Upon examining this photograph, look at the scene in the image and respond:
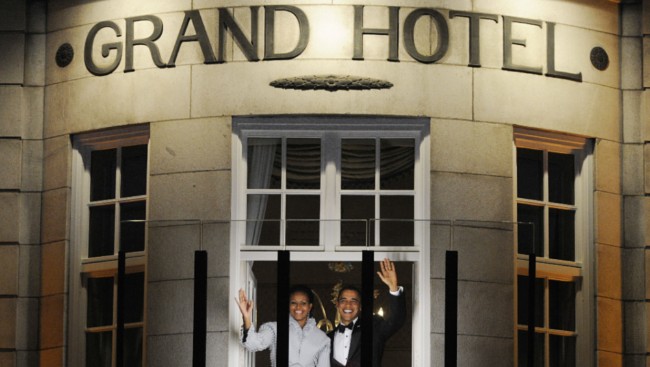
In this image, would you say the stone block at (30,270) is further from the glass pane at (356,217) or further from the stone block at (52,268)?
the glass pane at (356,217)

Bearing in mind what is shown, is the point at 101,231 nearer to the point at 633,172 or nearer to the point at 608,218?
the point at 608,218

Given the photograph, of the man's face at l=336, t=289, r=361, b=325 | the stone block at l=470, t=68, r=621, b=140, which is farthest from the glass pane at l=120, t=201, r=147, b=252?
the stone block at l=470, t=68, r=621, b=140

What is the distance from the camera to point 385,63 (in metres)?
27.5

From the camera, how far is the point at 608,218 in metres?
28.5

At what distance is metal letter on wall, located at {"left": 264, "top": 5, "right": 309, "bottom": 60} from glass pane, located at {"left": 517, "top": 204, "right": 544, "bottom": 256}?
3.21 meters

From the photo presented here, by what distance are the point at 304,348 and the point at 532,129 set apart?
12.6 ft

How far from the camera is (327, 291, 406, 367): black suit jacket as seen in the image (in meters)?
26.7

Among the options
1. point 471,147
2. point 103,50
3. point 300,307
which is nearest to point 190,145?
point 103,50

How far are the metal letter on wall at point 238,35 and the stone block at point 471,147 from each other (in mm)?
2248

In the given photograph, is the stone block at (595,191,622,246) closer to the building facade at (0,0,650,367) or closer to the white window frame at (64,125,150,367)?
the building facade at (0,0,650,367)

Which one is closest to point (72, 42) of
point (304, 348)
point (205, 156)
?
point (205, 156)

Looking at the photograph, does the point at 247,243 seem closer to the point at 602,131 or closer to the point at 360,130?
the point at 360,130

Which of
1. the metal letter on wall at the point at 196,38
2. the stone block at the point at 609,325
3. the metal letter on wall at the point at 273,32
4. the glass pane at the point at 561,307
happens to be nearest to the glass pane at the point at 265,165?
the metal letter on wall at the point at 273,32

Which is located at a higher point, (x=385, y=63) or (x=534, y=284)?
(x=385, y=63)
